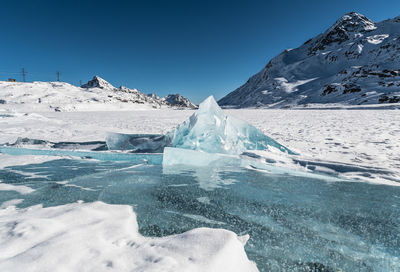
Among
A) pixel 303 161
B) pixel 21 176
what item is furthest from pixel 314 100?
pixel 21 176

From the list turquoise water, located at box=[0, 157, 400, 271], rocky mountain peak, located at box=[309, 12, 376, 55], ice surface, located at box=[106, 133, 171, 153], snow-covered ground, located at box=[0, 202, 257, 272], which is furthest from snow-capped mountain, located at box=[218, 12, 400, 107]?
snow-covered ground, located at box=[0, 202, 257, 272]

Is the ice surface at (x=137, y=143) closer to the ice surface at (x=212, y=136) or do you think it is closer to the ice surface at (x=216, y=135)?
the ice surface at (x=212, y=136)

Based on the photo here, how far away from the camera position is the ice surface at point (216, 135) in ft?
15.0

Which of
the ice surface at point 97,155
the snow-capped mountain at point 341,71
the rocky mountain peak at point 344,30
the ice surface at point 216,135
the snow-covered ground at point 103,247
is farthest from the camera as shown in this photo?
the rocky mountain peak at point 344,30

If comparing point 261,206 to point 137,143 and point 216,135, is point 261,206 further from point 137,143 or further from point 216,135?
point 137,143

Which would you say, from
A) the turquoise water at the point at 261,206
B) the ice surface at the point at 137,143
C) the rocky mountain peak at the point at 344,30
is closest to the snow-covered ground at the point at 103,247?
the turquoise water at the point at 261,206

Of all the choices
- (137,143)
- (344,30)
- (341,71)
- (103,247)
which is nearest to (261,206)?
(103,247)

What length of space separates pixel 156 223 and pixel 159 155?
2.57 metres

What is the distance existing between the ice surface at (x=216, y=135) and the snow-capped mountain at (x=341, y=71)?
1544 inches

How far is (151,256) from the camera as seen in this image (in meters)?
1.23

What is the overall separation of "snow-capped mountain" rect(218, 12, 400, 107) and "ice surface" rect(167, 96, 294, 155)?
3921 centimetres

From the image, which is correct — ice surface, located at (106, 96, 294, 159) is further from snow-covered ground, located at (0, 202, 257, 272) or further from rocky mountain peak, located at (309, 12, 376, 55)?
rocky mountain peak, located at (309, 12, 376, 55)

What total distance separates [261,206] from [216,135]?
255 cm

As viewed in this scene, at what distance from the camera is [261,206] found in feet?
7.19
